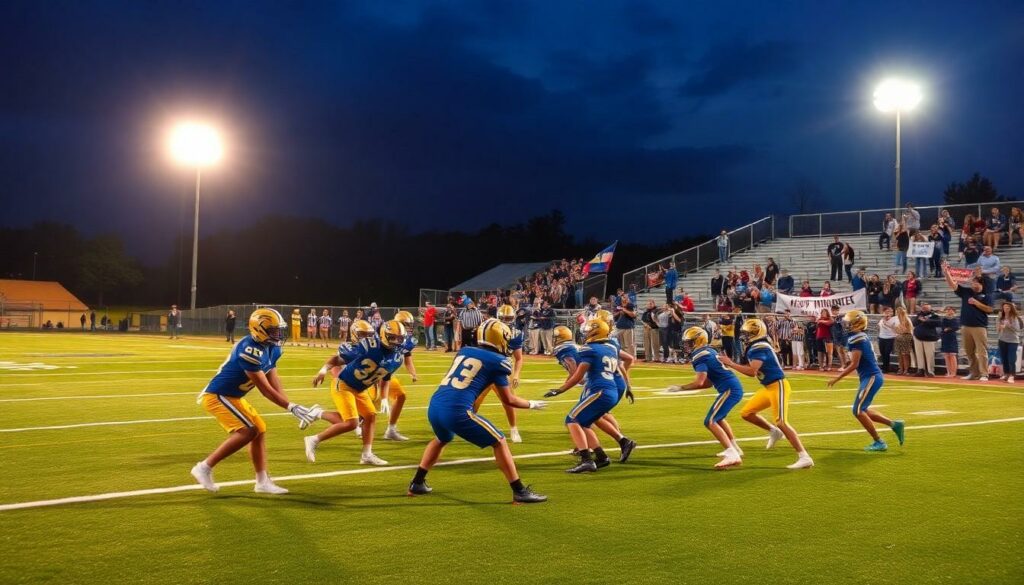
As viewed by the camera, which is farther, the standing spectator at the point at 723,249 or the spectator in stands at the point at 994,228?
the standing spectator at the point at 723,249

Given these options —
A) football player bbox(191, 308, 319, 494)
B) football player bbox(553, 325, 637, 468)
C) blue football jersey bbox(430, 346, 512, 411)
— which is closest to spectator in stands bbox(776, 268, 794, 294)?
football player bbox(553, 325, 637, 468)

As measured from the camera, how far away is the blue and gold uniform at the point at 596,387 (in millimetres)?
9484

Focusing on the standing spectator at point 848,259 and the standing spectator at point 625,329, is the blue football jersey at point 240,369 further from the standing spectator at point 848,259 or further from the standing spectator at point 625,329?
the standing spectator at point 848,259

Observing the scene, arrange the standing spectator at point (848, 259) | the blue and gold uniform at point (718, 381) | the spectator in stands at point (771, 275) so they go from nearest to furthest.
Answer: the blue and gold uniform at point (718, 381) → the spectator in stands at point (771, 275) → the standing spectator at point (848, 259)

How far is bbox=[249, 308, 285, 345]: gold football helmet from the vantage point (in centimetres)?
794

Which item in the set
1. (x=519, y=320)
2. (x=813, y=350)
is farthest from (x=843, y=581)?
(x=519, y=320)

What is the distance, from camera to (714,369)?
1011 centimetres

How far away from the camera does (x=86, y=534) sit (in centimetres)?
644

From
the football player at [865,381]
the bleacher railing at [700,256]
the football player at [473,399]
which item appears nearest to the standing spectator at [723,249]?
the bleacher railing at [700,256]

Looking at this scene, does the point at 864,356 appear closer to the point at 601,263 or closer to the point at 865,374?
the point at 865,374

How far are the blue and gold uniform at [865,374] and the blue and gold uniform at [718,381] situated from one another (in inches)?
71.3

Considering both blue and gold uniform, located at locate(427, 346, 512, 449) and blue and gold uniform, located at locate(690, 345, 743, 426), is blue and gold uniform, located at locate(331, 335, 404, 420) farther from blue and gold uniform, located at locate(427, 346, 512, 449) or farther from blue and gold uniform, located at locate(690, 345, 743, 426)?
blue and gold uniform, located at locate(690, 345, 743, 426)

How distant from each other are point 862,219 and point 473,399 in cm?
3264

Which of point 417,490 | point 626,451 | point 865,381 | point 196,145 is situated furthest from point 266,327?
point 196,145
